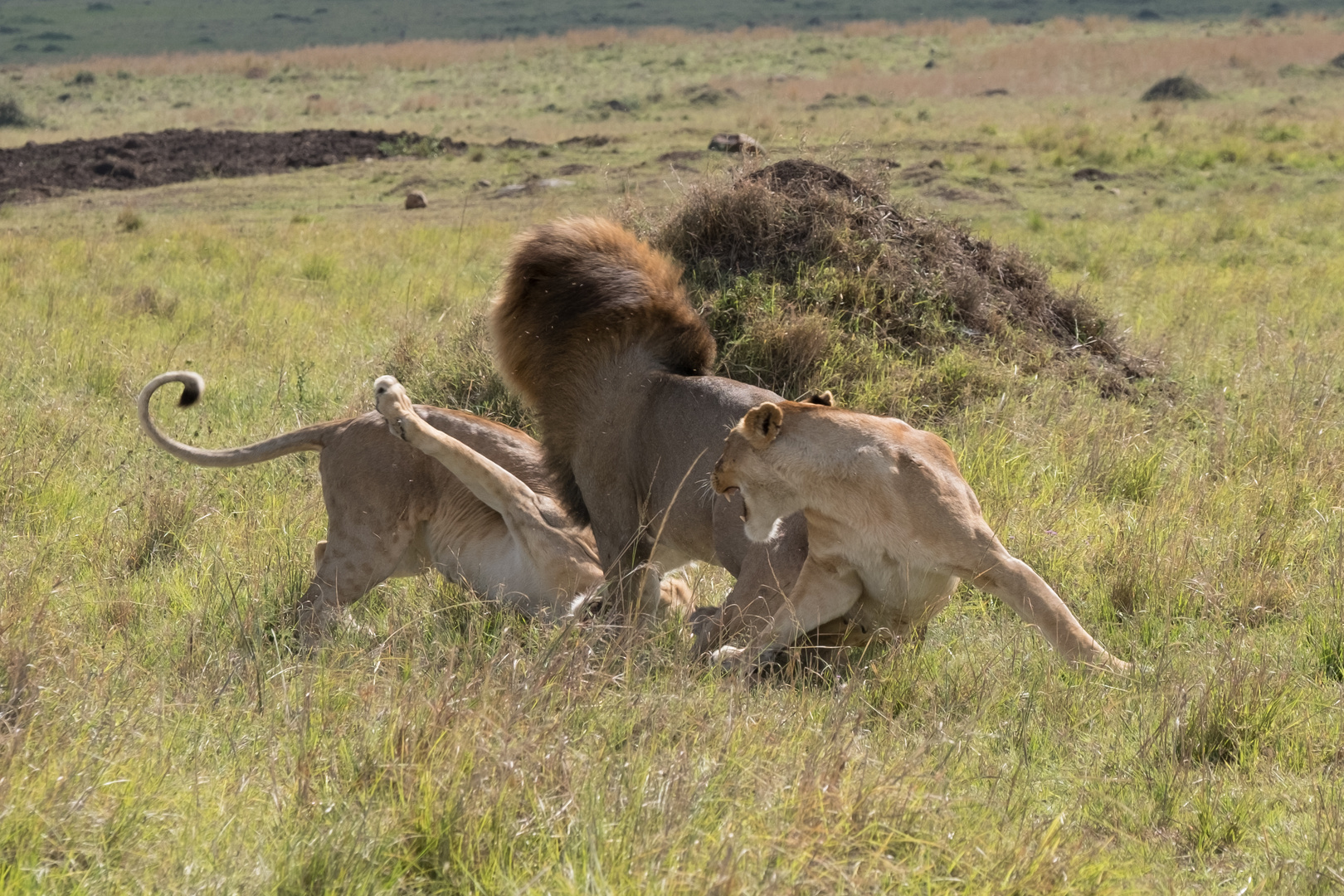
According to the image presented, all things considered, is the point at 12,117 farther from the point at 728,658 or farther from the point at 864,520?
the point at 864,520

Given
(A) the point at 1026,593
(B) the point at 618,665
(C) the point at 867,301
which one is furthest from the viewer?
(C) the point at 867,301

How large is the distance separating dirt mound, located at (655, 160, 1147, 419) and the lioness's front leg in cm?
327

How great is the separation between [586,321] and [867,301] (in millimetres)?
3350

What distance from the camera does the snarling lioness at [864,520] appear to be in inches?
142

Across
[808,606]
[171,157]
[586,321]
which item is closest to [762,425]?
[808,606]

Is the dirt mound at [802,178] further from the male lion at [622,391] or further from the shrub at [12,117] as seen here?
the shrub at [12,117]

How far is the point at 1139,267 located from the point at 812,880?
36.7 ft

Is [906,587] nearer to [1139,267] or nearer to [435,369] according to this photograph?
[435,369]

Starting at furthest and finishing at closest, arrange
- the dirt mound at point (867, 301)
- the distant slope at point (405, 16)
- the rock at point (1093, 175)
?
1. the distant slope at point (405, 16)
2. the rock at point (1093, 175)
3. the dirt mound at point (867, 301)

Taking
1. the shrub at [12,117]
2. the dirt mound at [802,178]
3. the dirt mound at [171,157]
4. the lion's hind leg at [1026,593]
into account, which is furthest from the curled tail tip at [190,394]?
Result: the shrub at [12,117]

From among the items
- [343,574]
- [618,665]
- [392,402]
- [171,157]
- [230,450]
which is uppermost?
[392,402]

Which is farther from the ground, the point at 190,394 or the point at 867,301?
the point at 190,394

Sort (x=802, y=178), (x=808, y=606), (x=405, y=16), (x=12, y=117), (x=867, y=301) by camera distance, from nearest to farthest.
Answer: (x=808, y=606)
(x=867, y=301)
(x=802, y=178)
(x=12, y=117)
(x=405, y=16)

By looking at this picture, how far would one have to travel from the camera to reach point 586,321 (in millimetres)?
4641
